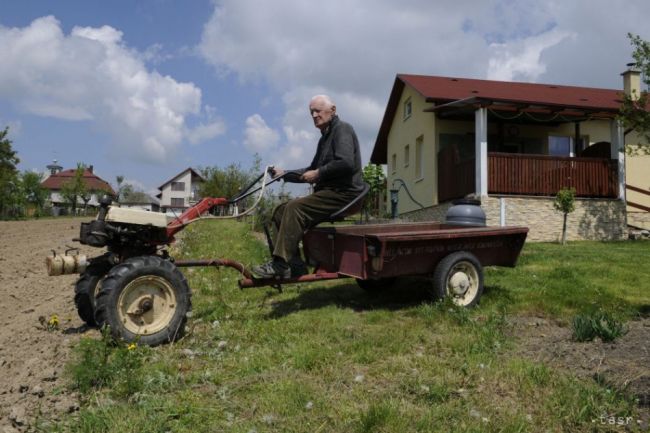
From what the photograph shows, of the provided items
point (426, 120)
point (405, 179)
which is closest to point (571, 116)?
point (426, 120)

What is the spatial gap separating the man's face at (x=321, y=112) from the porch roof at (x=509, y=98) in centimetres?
996

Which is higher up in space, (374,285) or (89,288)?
(89,288)

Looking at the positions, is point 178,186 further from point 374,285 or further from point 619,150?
point 374,285

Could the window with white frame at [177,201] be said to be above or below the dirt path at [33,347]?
above

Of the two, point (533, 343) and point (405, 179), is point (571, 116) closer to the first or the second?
point (405, 179)

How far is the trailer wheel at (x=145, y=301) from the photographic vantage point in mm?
4148

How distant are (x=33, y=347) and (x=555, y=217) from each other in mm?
13988

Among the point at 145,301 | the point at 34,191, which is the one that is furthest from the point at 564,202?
the point at 34,191

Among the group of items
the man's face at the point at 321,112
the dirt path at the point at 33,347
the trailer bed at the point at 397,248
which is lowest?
the dirt path at the point at 33,347

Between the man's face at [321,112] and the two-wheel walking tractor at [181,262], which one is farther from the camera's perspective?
the man's face at [321,112]

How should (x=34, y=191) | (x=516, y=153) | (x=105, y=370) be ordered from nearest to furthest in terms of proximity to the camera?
(x=105, y=370)
(x=516, y=153)
(x=34, y=191)

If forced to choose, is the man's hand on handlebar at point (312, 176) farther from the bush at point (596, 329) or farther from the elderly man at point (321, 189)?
the bush at point (596, 329)

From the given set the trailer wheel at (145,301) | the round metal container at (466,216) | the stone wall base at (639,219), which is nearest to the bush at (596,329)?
the round metal container at (466,216)

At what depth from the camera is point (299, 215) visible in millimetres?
5160
